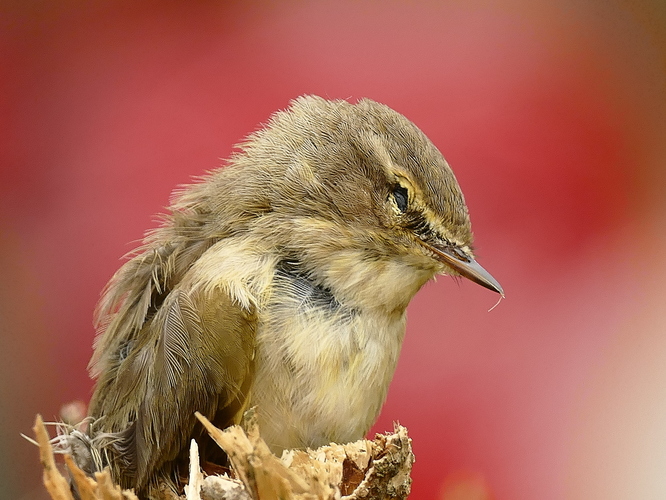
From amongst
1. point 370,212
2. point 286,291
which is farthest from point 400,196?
point 286,291

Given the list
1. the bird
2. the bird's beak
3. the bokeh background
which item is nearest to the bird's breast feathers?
the bird

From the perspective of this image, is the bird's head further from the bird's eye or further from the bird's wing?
the bird's wing

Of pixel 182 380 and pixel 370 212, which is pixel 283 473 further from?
pixel 370 212

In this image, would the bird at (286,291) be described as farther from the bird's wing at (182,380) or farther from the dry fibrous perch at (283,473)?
the dry fibrous perch at (283,473)

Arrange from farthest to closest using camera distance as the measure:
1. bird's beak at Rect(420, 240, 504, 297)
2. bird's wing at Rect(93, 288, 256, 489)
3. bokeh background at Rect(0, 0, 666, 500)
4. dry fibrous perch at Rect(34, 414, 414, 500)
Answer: bokeh background at Rect(0, 0, 666, 500), bird's beak at Rect(420, 240, 504, 297), bird's wing at Rect(93, 288, 256, 489), dry fibrous perch at Rect(34, 414, 414, 500)

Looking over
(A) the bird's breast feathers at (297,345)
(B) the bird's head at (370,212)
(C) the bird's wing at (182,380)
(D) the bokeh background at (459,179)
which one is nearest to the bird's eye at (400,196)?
(B) the bird's head at (370,212)

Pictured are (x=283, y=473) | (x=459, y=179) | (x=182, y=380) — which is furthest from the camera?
(x=459, y=179)

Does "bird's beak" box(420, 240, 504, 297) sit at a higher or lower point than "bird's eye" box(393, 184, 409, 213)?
lower
